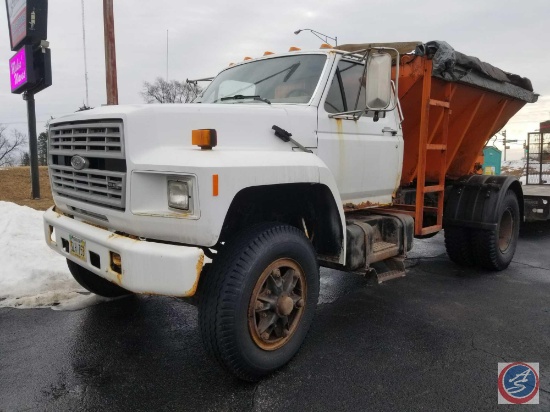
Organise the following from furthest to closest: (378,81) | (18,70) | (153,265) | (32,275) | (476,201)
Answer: (18,70)
(476,201)
(32,275)
(378,81)
(153,265)

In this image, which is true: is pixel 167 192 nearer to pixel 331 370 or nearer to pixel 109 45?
pixel 331 370

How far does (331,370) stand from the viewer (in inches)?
121

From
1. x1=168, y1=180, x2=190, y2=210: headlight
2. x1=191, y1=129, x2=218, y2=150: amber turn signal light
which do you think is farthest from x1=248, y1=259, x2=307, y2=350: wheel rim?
x1=191, y1=129, x2=218, y2=150: amber turn signal light

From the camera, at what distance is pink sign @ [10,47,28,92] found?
1134 centimetres

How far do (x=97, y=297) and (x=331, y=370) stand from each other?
2679 mm

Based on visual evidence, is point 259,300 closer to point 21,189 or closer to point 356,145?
point 356,145

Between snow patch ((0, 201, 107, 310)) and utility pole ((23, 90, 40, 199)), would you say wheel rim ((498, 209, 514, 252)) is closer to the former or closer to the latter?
snow patch ((0, 201, 107, 310))

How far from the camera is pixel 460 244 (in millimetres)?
5602

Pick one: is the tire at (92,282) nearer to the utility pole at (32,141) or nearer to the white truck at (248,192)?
the white truck at (248,192)

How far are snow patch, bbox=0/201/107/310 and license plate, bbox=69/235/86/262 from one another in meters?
1.40

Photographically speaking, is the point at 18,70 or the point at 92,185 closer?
the point at 92,185

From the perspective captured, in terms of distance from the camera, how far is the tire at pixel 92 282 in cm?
411

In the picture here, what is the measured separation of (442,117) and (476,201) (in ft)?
4.07

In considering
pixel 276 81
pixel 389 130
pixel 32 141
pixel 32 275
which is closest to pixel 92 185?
pixel 276 81
